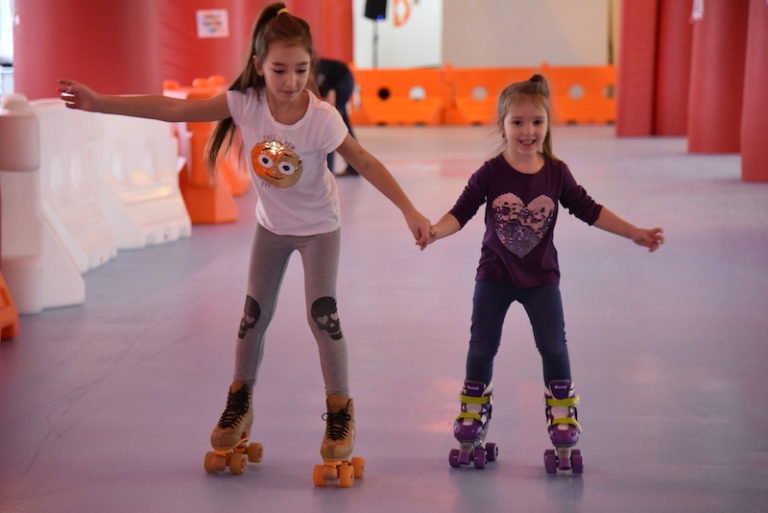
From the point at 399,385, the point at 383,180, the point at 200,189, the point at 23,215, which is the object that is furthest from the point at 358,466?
the point at 200,189

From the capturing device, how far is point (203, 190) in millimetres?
8828

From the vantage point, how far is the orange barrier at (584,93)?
80.4 feet

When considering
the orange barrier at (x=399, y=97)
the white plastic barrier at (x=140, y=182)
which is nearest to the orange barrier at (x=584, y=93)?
the orange barrier at (x=399, y=97)

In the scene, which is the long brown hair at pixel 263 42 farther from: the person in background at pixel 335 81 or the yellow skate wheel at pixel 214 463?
the person in background at pixel 335 81

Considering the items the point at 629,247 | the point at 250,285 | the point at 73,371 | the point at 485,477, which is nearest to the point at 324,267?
the point at 250,285

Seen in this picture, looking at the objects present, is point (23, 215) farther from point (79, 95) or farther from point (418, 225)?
point (418, 225)

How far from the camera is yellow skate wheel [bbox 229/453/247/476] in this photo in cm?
329

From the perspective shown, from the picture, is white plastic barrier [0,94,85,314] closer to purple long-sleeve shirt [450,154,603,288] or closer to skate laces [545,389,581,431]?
purple long-sleeve shirt [450,154,603,288]

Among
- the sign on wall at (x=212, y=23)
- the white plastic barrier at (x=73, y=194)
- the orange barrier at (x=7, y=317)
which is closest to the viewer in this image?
the orange barrier at (x=7, y=317)

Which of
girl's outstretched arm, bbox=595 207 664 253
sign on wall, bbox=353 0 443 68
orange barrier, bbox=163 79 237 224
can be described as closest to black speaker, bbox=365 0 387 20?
sign on wall, bbox=353 0 443 68

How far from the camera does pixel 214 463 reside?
330 cm

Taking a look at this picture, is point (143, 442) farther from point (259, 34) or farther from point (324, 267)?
point (259, 34)

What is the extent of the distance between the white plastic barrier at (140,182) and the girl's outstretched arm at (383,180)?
168 inches

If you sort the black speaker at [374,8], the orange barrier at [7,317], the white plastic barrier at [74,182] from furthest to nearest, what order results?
the black speaker at [374,8]
the white plastic barrier at [74,182]
the orange barrier at [7,317]
